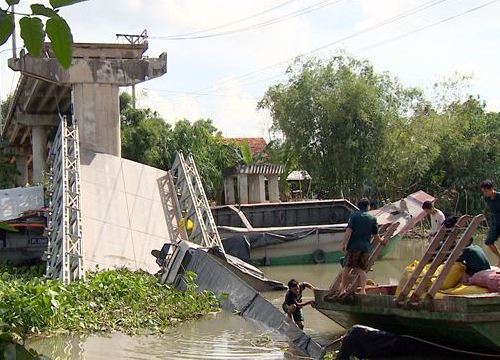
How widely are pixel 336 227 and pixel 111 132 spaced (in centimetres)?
827

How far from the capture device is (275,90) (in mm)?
34625

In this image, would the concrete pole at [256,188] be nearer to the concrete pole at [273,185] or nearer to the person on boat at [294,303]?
the concrete pole at [273,185]

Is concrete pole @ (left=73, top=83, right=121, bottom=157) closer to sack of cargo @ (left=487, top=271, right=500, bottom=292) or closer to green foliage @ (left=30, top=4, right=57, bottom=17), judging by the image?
sack of cargo @ (left=487, top=271, right=500, bottom=292)

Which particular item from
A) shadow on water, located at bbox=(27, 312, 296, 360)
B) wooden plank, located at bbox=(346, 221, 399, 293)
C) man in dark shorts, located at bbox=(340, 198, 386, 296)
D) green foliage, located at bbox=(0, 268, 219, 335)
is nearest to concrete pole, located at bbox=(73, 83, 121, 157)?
green foliage, located at bbox=(0, 268, 219, 335)

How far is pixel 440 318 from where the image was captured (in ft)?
27.6

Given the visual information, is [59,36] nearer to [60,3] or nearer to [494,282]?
[60,3]

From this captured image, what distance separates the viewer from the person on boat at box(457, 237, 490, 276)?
914cm

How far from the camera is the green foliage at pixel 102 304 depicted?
11297mm

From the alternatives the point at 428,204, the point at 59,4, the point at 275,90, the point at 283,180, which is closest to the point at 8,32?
the point at 59,4

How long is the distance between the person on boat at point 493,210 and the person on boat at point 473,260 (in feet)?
4.16

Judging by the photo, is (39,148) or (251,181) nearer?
(251,181)

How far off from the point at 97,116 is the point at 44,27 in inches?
827

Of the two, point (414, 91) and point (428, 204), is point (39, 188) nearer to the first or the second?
point (428, 204)

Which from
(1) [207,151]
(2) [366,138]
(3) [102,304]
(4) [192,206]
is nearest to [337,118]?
(2) [366,138]
